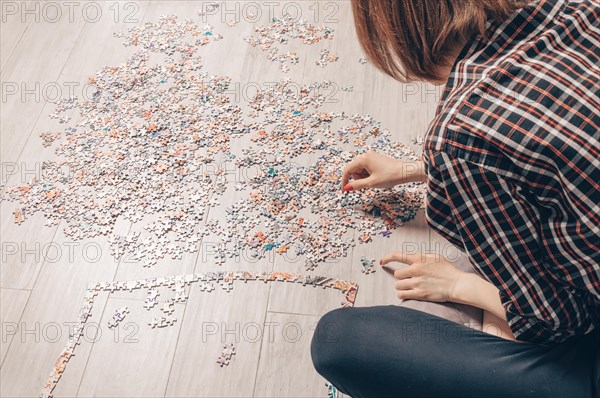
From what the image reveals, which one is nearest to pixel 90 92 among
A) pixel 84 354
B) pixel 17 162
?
pixel 17 162

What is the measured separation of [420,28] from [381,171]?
0.87 m

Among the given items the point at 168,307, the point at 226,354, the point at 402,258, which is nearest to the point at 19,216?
the point at 168,307

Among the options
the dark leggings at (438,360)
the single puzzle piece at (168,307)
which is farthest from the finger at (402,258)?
the single puzzle piece at (168,307)

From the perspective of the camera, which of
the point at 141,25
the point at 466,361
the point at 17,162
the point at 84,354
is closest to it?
the point at 466,361

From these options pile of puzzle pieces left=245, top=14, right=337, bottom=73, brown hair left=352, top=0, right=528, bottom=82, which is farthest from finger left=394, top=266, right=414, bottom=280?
pile of puzzle pieces left=245, top=14, right=337, bottom=73

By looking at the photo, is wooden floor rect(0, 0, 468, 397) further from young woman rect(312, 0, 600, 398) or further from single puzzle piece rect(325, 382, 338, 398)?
young woman rect(312, 0, 600, 398)

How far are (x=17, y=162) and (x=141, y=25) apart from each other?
0.87m

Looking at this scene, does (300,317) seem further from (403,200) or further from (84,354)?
(84,354)

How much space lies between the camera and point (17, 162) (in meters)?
2.40

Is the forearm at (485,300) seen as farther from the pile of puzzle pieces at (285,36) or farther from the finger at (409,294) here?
the pile of puzzle pieces at (285,36)

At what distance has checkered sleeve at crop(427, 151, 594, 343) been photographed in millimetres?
1118

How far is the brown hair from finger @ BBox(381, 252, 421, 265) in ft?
2.32

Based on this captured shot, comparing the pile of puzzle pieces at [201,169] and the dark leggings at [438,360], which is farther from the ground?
the dark leggings at [438,360]

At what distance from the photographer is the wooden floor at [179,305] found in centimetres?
185
